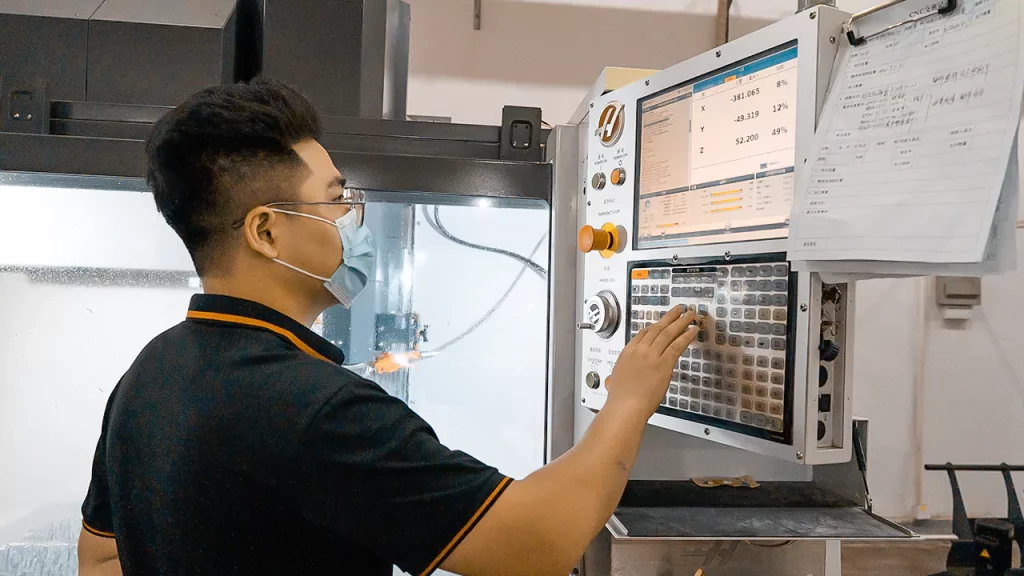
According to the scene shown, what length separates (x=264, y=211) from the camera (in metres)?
0.75

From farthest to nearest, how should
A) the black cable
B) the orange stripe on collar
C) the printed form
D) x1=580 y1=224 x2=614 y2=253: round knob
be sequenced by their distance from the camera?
1. the black cable
2. x1=580 y1=224 x2=614 y2=253: round knob
3. the orange stripe on collar
4. the printed form

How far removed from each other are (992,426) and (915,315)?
496 mm

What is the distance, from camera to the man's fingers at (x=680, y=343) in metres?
0.80

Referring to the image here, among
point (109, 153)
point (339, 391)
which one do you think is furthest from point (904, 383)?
point (109, 153)

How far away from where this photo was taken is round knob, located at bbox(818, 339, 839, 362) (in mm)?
716

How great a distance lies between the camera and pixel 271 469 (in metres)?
0.60

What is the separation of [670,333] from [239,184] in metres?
0.54

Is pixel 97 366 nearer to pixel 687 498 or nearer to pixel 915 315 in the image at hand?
pixel 687 498

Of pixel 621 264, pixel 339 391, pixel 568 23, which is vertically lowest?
pixel 339 391

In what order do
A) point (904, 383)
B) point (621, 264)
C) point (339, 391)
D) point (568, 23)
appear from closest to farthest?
1. point (339, 391)
2. point (621, 264)
3. point (568, 23)
4. point (904, 383)

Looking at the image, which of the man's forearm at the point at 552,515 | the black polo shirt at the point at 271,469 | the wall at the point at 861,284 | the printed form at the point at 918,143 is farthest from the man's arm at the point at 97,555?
the wall at the point at 861,284

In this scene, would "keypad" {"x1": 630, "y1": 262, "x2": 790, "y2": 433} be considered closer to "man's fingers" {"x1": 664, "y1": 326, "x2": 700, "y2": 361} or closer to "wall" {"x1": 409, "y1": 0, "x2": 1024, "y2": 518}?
"man's fingers" {"x1": 664, "y1": 326, "x2": 700, "y2": 361}

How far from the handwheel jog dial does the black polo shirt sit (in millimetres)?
404

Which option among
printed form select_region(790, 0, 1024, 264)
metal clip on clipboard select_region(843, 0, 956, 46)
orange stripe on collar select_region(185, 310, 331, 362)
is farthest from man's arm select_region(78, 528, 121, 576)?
metal clip on clipboard select_region(843, 0, 956, 46)
